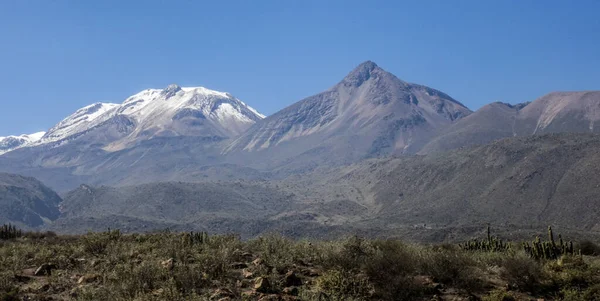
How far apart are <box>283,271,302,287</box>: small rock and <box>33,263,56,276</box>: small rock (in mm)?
7228

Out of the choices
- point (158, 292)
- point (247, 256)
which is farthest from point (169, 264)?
point (247, 256)

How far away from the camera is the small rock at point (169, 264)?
15578mm

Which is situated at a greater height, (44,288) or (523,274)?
(44,288)

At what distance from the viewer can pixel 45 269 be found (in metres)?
16.9

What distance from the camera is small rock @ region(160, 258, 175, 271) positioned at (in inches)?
613

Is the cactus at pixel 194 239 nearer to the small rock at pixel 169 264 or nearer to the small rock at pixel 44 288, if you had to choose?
the small rock at pixel 169 264

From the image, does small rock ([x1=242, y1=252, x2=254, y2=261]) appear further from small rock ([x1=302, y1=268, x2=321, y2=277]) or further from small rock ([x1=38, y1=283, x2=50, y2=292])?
small rock ([x1=38, y1=283, x2=50, y2=292])

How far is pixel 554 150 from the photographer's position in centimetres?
16538

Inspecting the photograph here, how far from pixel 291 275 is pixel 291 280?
0.16 m

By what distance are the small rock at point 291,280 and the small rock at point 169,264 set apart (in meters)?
3.27

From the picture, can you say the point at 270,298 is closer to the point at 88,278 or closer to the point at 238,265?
Result: the point at 238,265

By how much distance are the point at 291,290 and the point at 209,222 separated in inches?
6459

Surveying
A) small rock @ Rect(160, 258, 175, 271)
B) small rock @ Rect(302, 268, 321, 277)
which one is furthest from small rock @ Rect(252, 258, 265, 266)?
small rock @ Rect(160, 258, 175, 271)

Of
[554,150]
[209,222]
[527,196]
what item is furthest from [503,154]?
[209,222]
